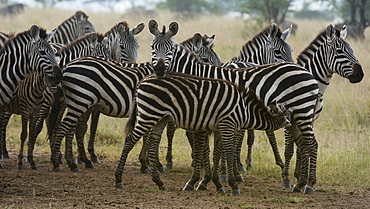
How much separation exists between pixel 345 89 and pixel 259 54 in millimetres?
5931

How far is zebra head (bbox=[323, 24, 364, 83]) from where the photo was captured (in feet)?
28.4

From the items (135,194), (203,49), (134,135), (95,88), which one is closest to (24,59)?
(95,88)

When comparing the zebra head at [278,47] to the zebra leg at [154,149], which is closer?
the zebra leg at [154,149]

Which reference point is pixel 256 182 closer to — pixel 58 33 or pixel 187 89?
pixel 187 89

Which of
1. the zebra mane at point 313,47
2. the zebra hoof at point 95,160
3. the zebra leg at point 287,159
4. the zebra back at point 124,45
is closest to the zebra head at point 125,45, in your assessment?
the zebra back at point 124,45

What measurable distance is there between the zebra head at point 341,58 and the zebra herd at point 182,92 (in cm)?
2

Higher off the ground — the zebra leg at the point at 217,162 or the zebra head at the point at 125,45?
the zebra head at the point at 125,45

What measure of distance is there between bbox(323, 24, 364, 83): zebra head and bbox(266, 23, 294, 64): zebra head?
1.15 meters

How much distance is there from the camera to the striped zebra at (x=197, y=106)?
7.34 meters

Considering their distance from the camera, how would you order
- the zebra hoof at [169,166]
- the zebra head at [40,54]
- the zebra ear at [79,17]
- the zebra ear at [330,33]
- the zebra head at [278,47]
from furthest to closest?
1. the zebra ear at [79,17]
2. the zebra hoof at [169,166]
3. the zebra head at [278,47]
4. the zebra ear at [330,33]
5. the zebra head at [40,54]

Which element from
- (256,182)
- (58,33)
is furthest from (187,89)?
(58,33)

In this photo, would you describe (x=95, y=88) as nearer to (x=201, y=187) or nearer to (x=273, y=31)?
(x=201, y=187)

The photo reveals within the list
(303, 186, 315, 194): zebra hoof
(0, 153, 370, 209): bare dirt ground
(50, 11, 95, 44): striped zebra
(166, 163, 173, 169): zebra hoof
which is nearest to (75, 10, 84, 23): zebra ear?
(50, 11, 95, 44): striped zebra

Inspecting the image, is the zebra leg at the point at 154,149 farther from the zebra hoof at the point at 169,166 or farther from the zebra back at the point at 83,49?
the zebra back at the point at 83,49
